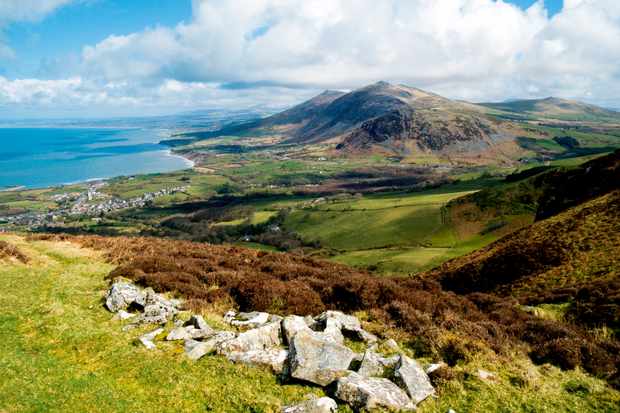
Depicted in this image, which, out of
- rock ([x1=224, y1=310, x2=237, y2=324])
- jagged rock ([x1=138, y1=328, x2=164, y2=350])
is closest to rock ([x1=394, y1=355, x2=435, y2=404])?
Answer: rock ([x1=224, y1=310, x2=237, y2=324])

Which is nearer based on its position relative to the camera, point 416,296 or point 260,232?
point 416,296

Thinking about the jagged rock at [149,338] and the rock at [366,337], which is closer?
the jagged rock at [149,338]

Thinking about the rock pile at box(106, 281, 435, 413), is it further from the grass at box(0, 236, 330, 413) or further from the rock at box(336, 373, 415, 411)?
the grass at box(0, 236, 330, 413)

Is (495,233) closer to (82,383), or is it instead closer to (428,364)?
(428,364)

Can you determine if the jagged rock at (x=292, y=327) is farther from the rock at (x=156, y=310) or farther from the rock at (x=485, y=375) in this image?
the rock at (x=485, y=375)

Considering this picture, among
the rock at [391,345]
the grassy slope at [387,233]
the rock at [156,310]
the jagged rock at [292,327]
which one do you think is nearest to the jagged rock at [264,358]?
the jagged rock at [292,327]

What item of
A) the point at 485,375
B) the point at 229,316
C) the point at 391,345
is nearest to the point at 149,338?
the point at 229,316

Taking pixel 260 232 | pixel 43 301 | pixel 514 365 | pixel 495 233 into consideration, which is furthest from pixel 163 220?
pixel 514 365
